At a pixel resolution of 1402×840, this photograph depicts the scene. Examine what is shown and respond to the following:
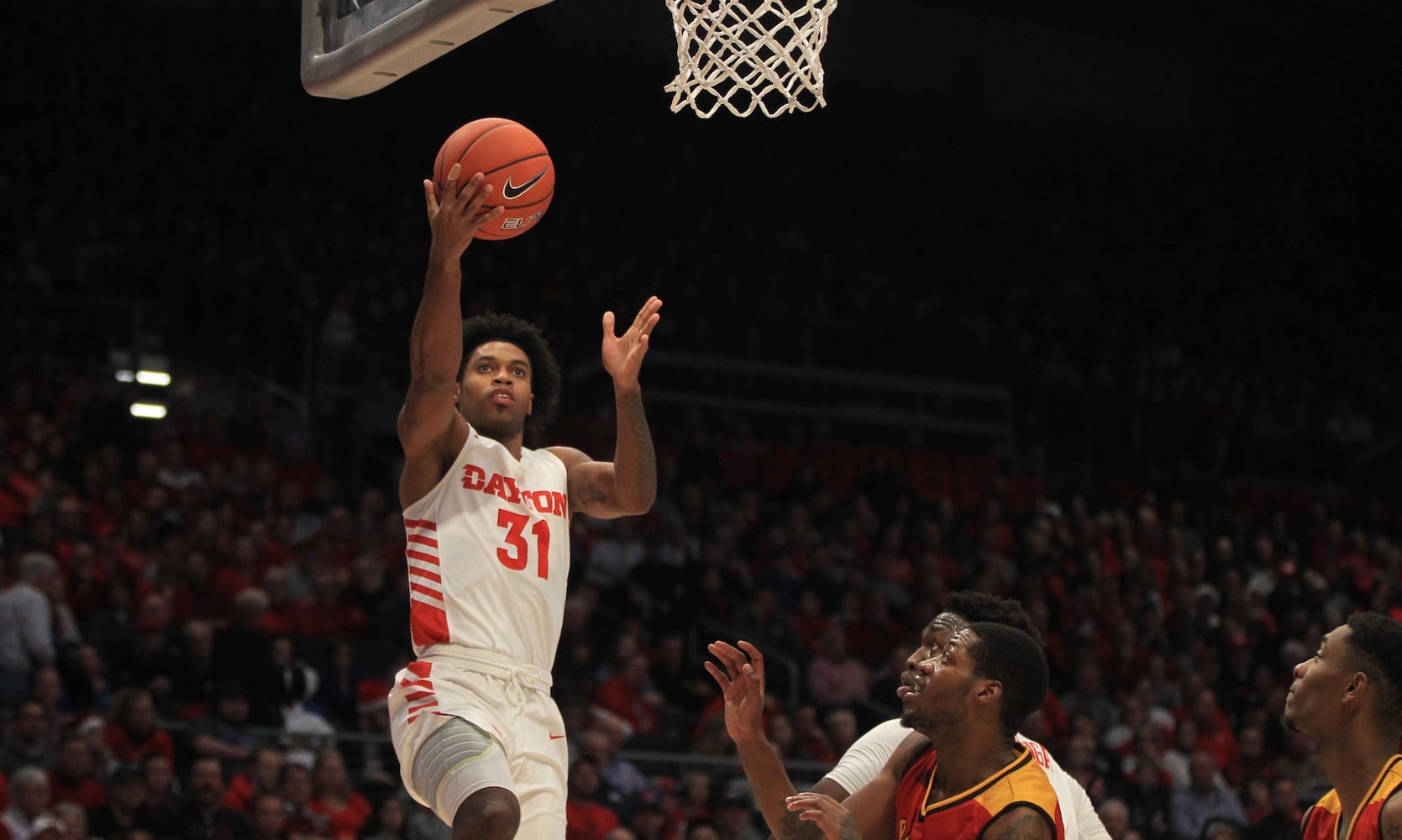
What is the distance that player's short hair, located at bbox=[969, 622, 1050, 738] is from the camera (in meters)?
4.39

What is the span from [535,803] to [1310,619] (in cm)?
1028

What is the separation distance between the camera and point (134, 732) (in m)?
8.02

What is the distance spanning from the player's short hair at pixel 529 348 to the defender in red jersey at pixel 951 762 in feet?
4.30

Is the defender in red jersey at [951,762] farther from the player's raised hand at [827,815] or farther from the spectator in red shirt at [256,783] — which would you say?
the spectator in red shirt at [256,783]

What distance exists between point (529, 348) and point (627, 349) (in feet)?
1.66

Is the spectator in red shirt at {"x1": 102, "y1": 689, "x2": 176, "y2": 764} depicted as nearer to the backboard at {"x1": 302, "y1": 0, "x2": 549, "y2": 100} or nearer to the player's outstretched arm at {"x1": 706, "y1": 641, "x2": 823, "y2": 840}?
the backboard at {"x1": 302, "y1": 0, "x2": 549, "y2": 100}

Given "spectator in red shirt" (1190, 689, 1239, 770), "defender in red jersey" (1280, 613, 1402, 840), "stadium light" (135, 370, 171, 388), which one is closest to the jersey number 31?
"defender in red jersey" (1280, 613, 1402, 840)

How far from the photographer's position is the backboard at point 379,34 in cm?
451

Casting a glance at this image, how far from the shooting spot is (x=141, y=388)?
1223 centimetres

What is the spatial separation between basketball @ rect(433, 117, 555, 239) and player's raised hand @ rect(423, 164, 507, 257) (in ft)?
0.28

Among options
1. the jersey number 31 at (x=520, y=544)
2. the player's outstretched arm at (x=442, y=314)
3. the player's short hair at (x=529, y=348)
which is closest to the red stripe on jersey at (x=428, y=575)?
the jersey number 31 at (x=520, y=544)

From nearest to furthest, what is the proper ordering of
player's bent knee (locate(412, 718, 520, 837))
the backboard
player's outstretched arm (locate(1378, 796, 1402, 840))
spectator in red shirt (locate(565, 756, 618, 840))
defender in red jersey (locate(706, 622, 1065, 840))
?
player's outstretched arm (locate(1378, 796, 1402, 840))
defender in red jersey (locate(706, 622, 1065, 840))
player's bent knee (locate(412, 718, 520, 837))
the backboard
spectator in red shirt (locate(565, 756, 618, 840))

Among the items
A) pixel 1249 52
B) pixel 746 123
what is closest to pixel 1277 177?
pixel 1249 52

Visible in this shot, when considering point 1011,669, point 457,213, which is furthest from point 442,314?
point 1011,669
